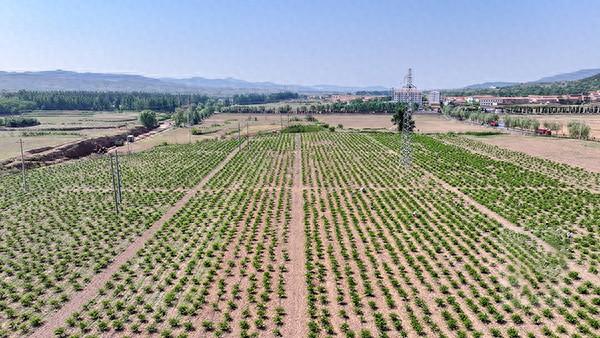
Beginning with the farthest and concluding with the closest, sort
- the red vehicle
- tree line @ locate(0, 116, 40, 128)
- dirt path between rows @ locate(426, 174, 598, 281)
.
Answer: tree line @ locate(0, 116, 40, 128)
the red vehicle
dirt path between rows @ locate(426, 174, 598, 281)

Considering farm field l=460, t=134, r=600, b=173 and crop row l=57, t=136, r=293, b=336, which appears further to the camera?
farm field l=460, t=134, r=600, b=173

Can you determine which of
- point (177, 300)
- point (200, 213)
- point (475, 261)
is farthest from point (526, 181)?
point (177, 300)

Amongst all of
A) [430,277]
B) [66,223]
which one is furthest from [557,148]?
[66,223]

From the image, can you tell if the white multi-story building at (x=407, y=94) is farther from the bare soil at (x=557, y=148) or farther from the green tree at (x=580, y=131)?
the green tree at (x=580, y=131)

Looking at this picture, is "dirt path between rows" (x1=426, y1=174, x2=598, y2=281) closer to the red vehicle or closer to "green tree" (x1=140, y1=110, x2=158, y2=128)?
the red vehicle

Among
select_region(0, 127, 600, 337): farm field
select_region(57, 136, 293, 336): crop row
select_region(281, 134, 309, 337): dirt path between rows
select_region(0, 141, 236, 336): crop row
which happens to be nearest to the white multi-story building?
select_region(0, 127, 600, 337): farm field

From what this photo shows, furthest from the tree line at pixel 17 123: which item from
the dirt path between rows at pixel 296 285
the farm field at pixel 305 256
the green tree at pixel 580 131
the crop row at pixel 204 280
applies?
the green tree at pixel 580 131
